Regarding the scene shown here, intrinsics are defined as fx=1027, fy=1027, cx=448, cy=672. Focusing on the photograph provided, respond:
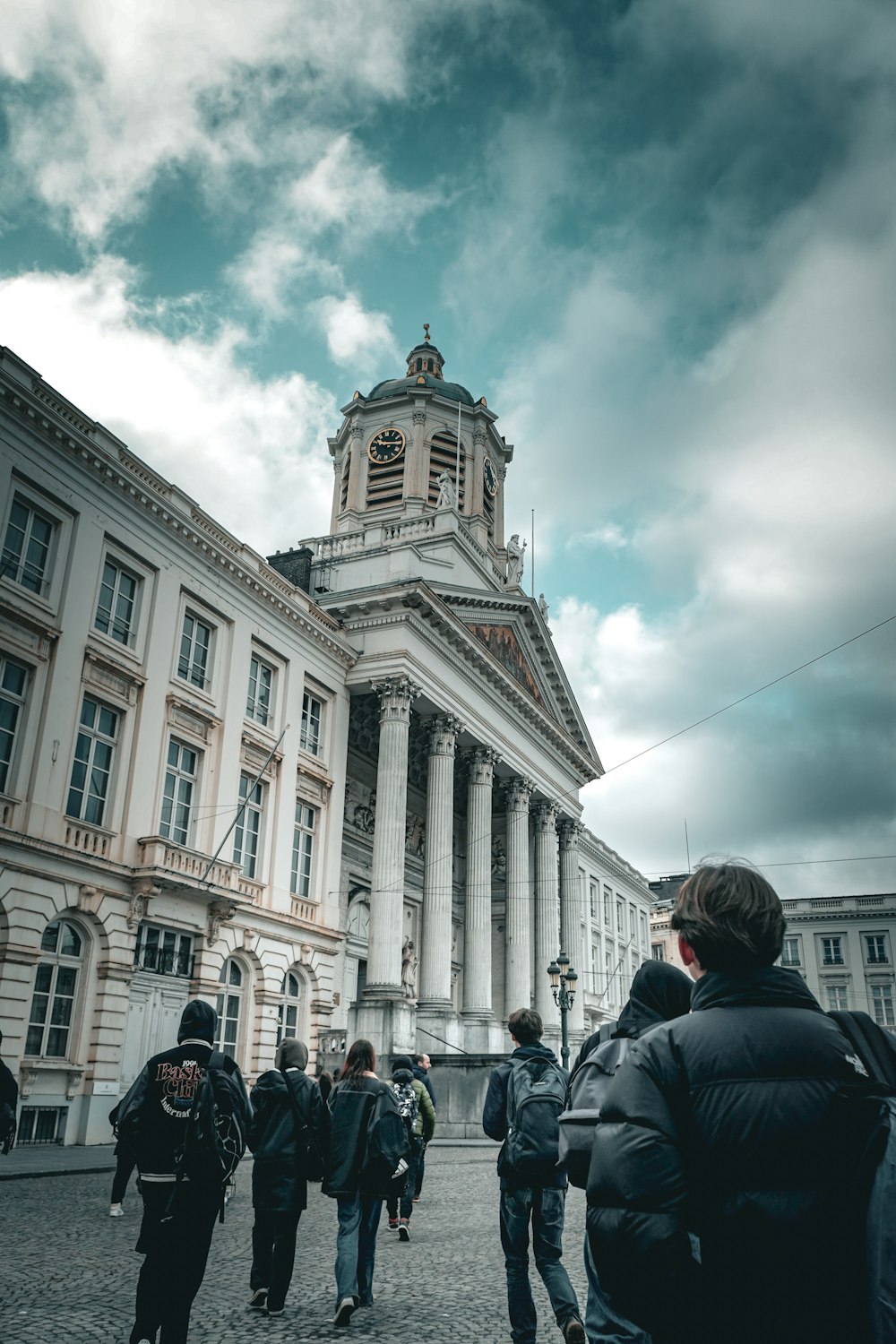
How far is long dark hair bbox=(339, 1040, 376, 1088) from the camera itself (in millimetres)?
7411

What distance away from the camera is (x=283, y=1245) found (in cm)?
698

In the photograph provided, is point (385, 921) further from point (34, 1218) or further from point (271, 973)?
point (34, 1218)

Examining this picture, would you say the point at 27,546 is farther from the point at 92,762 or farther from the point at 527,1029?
the point at 527,1029

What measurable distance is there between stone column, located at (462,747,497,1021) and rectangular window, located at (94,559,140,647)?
1582 cm

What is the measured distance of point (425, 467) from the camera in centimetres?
4559

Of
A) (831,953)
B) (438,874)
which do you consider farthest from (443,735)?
(831,953)

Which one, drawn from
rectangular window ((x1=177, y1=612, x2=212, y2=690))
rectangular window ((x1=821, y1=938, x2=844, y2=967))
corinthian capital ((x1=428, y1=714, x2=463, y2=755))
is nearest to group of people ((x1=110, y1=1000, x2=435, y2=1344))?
rectangular window ((x1=177, y1=612, x2=212, y2=690))

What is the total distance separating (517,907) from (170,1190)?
34.6 metres

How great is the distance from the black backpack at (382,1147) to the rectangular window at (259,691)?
21.9 m

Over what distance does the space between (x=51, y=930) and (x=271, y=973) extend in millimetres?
7887

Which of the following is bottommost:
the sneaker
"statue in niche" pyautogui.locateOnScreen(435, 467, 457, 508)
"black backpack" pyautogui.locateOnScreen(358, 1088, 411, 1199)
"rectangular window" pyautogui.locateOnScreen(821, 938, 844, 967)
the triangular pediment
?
the sneaker

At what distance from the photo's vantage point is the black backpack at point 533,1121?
6086 millimetres

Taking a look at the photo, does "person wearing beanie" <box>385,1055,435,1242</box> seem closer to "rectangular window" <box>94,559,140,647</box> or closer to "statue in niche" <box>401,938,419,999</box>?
"rectangular window" <box>94,559,140,647</box>

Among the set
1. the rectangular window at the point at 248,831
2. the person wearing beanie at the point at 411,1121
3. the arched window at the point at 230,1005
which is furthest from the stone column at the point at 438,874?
the person wearing beanie at the point at 411,1121
